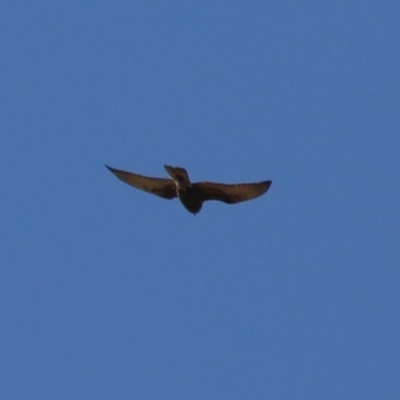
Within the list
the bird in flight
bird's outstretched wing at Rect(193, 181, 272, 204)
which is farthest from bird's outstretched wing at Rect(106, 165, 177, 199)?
bird's outstretched wing at Rect(193, 181, 272, 204)

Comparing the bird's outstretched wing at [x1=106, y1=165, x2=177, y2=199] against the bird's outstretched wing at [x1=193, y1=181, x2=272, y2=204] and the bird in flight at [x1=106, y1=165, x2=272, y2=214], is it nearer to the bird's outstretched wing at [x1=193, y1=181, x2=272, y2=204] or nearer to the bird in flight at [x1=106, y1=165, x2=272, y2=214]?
the bird in flight at [x1=106, y1=165, x2=272, y2=214]

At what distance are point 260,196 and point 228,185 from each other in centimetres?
56

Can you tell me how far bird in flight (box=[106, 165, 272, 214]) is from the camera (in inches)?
857

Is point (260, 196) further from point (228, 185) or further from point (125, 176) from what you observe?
point (125, 176)

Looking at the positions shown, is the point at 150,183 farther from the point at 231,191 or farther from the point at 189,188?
the point at 231,191

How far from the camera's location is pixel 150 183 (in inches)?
902

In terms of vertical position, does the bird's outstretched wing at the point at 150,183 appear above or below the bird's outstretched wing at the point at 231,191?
above

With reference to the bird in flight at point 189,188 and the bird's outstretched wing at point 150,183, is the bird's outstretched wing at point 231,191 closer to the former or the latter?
the bird in flight at point 189,188

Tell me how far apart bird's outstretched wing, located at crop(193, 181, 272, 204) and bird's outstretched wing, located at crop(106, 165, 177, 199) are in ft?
2.44

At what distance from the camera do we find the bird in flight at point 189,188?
71.4ft

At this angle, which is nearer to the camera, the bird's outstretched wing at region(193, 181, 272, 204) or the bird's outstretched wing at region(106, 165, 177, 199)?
the bird's outstretched wing at region(193, 181, 272, 204)

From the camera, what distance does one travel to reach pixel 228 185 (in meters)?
22.0

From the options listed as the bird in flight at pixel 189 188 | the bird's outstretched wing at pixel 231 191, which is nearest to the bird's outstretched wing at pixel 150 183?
the bird in flight at pixel 189 188

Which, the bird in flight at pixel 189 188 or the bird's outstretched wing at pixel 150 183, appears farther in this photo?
the bird's outstretched wing at pixel 150 183
